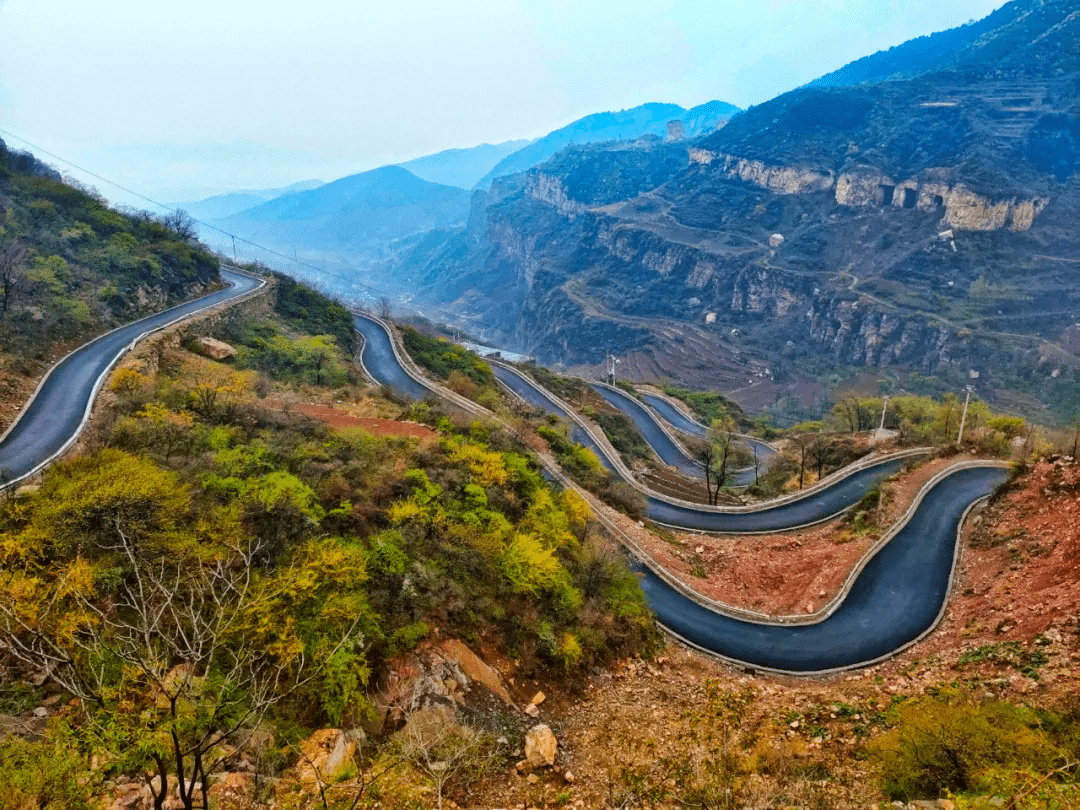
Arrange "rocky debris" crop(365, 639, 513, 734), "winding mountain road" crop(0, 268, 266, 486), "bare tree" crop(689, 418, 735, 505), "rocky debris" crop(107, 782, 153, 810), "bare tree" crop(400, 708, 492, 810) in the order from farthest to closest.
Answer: "bare tree" crop(689, 418, 735, 505) → "winding mountain road" crop(0, 268, 266, 486) → "rocky debris" crop(365, 639, 513, 734) → "bare tree" crop(400, 708, 492, 810) → "rocky debris" crop(107, 782, 153, 810)

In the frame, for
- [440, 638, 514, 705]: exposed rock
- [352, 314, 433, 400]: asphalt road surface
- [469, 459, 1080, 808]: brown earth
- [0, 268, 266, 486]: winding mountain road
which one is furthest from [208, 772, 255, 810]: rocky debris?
[352, 314, 433, 400]: asphalt road surface

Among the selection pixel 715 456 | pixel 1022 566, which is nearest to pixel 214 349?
pixel 715 456

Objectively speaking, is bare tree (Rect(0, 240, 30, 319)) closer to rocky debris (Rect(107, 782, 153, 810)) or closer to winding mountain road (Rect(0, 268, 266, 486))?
winding mountain road (Rect(0, 268, 266, 486))

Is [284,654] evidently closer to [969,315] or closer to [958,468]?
[958,468]

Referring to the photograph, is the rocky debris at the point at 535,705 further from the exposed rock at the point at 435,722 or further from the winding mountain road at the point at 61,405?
the winding mountain road at the point at 61,405

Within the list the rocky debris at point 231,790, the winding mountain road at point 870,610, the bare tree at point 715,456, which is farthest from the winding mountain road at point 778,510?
the rocky debris at point 231,790

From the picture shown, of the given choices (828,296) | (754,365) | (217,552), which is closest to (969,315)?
(828,296)

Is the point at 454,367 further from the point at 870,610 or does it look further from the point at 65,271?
the point at 870,610
